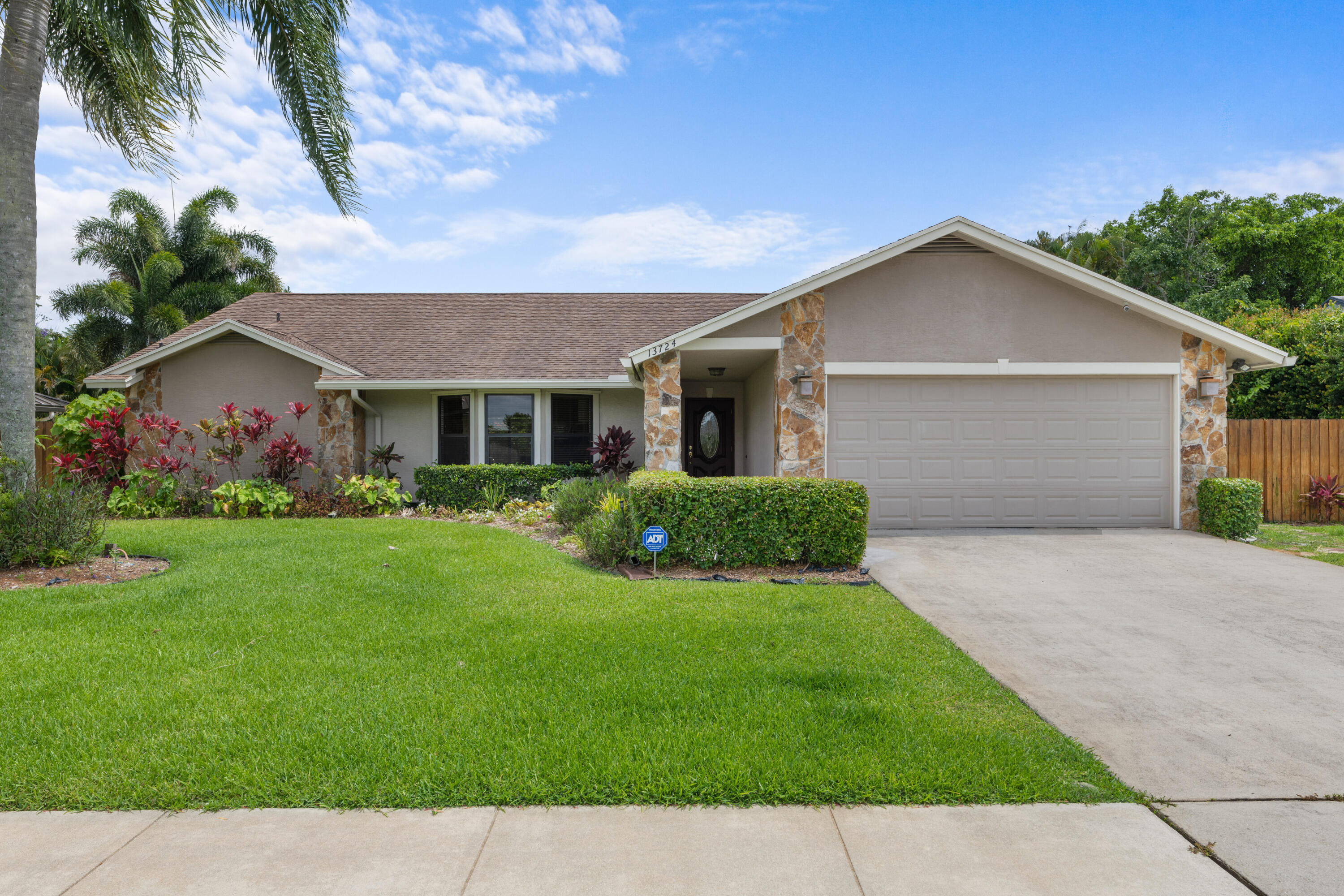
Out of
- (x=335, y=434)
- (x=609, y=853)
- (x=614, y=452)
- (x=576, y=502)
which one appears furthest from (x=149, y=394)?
(x=609, y=853)

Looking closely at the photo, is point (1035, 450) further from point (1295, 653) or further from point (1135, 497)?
point (1295, 653)

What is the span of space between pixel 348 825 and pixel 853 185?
15.4 m

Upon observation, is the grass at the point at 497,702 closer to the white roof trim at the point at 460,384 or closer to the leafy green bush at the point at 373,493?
the leafy green bush at the point at 373,493

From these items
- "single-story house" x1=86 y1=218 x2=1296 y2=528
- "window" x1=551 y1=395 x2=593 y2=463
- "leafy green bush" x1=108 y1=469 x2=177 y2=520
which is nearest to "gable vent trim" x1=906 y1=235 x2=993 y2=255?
"single-story house" x1=86 y1=218 x2=1296 y2=528

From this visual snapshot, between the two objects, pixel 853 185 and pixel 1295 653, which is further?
pixel 853 185

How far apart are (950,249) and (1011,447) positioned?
10.8 feet

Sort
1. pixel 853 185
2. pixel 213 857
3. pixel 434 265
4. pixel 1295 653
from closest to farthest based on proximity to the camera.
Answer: pixel 213 857 → pixel 1295 653 → pixel 853 185 → pixel 434 265

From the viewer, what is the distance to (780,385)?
1088 cm

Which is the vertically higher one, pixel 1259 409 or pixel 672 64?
pixel 672 64

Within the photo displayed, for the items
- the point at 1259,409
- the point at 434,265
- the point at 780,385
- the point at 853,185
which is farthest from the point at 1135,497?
the point at 434,265

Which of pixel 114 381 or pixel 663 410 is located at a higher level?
pixel 114 381

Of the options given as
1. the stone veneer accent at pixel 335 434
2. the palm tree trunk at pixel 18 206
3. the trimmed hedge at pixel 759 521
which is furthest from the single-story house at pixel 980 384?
the palm tree trunk at pixel 18 206

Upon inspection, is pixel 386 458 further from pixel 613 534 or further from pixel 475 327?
pixel 613 534

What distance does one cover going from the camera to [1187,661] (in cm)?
504
